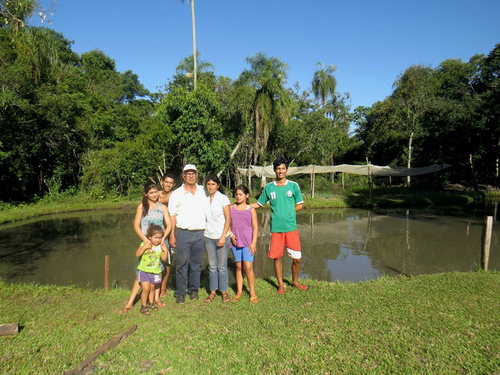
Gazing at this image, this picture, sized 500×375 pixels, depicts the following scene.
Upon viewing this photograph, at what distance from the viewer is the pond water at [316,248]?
6.40 meters

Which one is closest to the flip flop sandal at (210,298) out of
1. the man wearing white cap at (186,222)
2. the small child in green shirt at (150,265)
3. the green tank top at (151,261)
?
the man wearing white cap at (186,222)

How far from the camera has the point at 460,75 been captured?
83.6ft

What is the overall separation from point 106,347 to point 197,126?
13588mm

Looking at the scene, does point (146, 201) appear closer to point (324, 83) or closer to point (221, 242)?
point (221, 242)

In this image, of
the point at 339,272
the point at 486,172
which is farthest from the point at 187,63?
the point at 486,172

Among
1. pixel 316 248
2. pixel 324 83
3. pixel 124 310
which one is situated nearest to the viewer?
pixel 124 310

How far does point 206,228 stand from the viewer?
4.31 m

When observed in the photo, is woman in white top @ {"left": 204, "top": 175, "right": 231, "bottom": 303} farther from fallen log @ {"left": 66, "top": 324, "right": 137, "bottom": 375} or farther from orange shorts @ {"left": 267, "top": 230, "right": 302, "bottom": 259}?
fallen log @ {"left": 66, "top": 324, "right": 137, "bottom": 375}

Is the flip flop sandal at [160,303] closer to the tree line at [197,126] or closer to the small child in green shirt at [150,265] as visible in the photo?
the small child in green shirt at [150,265]

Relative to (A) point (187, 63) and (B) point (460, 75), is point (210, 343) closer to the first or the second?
(A) point (187, 63)

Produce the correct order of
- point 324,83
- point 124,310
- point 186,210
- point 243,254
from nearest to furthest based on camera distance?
1. point 124,310
2. point 186,210
3. point 243,254
4. point 324,83

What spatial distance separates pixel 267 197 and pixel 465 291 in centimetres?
284

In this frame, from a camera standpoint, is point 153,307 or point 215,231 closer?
point 153,307

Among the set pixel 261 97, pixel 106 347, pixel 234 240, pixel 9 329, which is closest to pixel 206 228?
pixel 234 240
